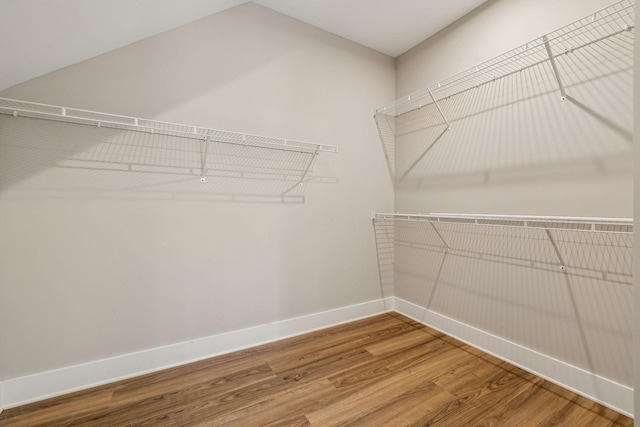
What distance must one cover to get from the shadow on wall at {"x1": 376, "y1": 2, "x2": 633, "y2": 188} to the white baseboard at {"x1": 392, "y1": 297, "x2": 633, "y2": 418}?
103cm

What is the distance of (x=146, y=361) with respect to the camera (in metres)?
1.58

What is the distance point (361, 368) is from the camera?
1650 millimetres

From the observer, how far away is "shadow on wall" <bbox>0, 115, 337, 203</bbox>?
1.34 m

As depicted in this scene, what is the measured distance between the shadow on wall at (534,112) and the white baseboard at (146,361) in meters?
1.49

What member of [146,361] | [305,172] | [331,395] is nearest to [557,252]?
[331,395]

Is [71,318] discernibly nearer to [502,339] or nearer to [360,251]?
[360,251]

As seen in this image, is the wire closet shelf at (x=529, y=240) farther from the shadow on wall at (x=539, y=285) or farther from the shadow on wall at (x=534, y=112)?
the shadow on wall at (x=534, y=112)

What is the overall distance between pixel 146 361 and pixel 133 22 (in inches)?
72.0

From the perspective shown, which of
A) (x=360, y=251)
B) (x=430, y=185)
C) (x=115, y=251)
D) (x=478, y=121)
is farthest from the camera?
(x=360, y=251)

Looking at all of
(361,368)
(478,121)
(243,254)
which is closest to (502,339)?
(361,368)

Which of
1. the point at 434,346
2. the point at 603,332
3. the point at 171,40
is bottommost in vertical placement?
the point at 434,346

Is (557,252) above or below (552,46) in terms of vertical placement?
below

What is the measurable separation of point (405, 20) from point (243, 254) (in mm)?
2081

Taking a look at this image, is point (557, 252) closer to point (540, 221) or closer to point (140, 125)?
point (540, 221)
